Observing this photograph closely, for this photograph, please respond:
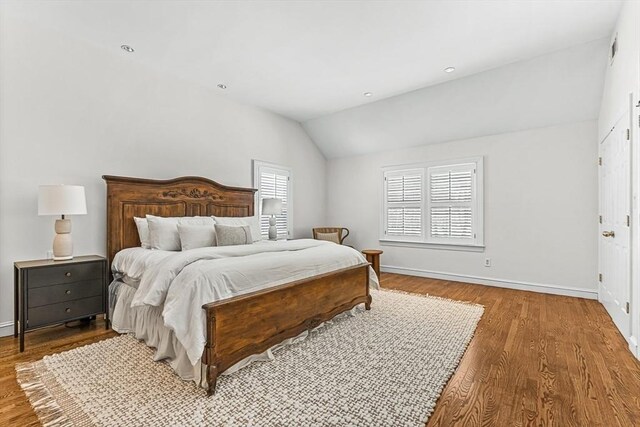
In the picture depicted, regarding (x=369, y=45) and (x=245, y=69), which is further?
(x=245, y=69)

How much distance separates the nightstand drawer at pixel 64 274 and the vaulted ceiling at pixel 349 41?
7.60 feet

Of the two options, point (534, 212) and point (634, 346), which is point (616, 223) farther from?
point (534, 212)

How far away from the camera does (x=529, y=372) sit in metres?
2.23

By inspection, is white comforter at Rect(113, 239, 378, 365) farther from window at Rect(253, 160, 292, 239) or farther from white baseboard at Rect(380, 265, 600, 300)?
white baseboard at Rect(380, 265, 600, 300)

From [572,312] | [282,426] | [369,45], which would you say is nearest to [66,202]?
[282,426]

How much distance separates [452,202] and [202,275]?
4.45 meters

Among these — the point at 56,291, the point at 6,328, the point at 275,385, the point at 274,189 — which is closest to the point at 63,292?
the point at 56,291

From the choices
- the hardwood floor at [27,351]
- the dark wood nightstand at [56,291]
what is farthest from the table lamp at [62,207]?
the hardwood floor at [27,351]

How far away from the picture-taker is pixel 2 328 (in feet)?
9.42

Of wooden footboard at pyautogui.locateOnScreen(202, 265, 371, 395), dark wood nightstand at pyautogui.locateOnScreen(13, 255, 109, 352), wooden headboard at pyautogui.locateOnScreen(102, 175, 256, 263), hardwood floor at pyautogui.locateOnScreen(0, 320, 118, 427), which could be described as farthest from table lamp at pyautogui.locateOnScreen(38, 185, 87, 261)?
wooden footboard at pyautogui.locateOnScreen(202, 265, 371, 395)

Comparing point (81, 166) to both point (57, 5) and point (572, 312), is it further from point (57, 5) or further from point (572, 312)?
point (572, 312)

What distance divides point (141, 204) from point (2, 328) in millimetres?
1642

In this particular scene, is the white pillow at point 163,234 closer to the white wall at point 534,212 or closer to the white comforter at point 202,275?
the white comforter at point 202,275

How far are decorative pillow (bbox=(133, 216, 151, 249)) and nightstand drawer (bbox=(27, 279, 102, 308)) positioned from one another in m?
0.57
